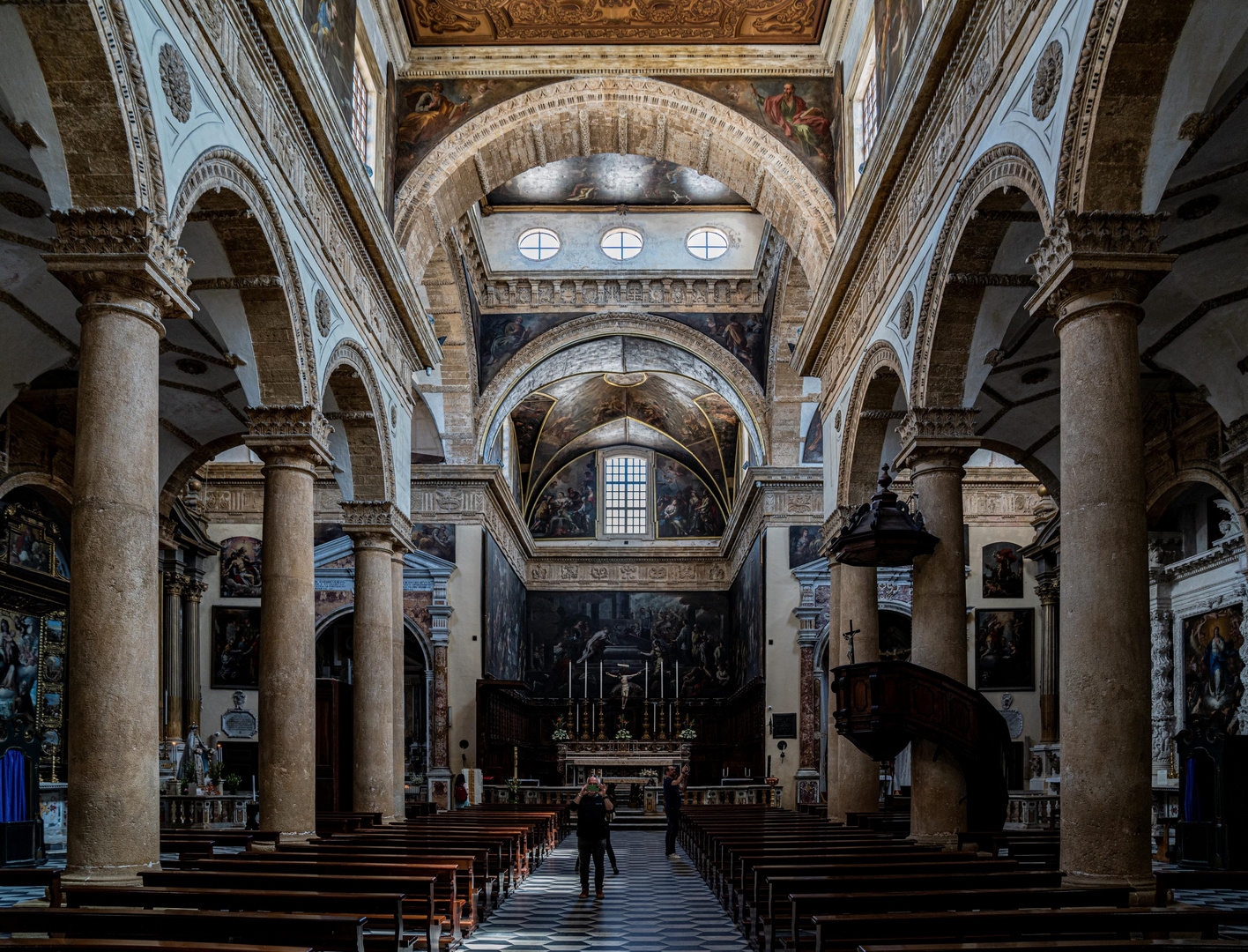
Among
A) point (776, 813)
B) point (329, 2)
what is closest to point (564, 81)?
point (329, 2)

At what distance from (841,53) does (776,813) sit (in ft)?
43.0

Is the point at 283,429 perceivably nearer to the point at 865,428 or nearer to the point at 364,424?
the point at 364,424

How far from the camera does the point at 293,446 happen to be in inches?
582

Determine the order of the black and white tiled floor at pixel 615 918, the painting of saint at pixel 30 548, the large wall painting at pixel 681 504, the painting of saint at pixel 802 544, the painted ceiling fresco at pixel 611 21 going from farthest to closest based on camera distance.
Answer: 1. the large wall painting at pixel 681 504
2. the painting of saint at pixel 802 544
3. the painted ceiling fresco at pixel 611 21
4. the painting of saint at pixel 30 548
5. the black and white tiled floor at pixel 615 918

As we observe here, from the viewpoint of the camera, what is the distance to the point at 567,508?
45406 mm

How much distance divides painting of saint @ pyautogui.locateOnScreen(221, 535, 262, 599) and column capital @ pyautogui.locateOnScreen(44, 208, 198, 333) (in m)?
21.7

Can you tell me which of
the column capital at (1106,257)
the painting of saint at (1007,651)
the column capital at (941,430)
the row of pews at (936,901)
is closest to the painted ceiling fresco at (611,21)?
the column capital at (941,430)

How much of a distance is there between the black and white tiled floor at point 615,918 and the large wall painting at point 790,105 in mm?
11856

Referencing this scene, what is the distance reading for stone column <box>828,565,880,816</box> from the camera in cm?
1898

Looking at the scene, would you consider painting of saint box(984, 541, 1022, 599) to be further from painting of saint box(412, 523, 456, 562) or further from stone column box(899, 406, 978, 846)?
stone column box(899, 406, 978, 846)

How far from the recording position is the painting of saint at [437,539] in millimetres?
32562

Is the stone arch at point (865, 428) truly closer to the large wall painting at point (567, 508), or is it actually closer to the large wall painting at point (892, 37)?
the large wall painting at point (892, 37)

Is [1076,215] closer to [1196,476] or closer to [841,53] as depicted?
[1196,476]

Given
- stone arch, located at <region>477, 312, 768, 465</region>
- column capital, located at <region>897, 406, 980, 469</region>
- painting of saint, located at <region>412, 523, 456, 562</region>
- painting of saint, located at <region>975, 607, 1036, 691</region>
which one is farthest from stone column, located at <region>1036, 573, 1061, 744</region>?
painting of saint, located at <region>412, 523, 456, 562</region>
